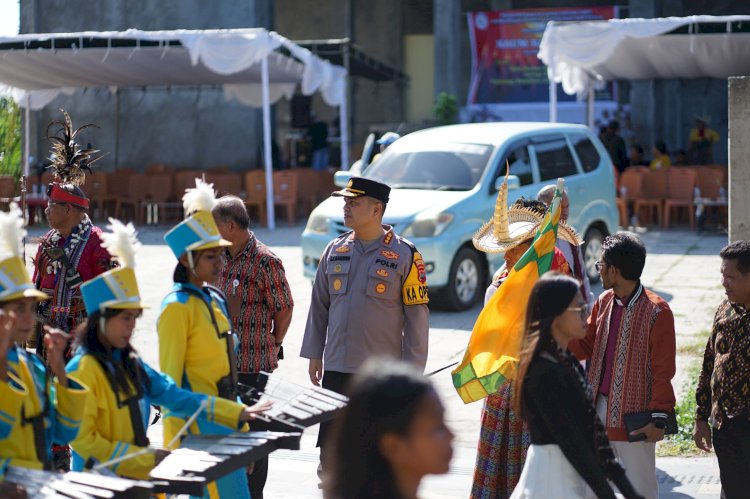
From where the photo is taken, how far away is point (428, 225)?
12031mm

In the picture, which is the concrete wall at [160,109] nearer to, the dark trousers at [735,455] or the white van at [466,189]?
the white van at [466,189]

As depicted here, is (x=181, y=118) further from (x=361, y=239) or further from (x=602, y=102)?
(x=361, y=239)

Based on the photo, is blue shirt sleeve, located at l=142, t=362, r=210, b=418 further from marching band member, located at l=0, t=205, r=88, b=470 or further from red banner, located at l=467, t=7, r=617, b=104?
red banner, located at l=467, t=7, r=617, b=104

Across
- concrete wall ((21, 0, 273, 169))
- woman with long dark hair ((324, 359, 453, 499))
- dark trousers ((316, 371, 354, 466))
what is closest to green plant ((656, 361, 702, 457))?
dark trousers ((316, 371, 354, 466))

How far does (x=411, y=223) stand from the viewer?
39.6 ft

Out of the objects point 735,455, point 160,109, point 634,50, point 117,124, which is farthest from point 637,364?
point 160,109

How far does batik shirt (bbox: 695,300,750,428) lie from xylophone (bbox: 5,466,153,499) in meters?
2.87

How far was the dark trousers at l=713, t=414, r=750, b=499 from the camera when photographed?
5395 millimetres

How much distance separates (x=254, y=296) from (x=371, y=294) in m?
0.67

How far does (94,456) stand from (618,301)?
104 inches

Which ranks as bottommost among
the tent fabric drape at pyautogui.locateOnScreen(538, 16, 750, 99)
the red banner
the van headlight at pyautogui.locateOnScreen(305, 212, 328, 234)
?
the van headlight at pyautogui.locateOnScreen(305, 212, 328, 234)

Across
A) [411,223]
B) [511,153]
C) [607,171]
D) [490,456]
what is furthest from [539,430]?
[607,171]

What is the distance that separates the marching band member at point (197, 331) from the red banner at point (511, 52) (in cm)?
2429

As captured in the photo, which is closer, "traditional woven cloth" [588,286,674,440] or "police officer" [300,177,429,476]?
"traditional woven cloth" [588,286,674,440]
